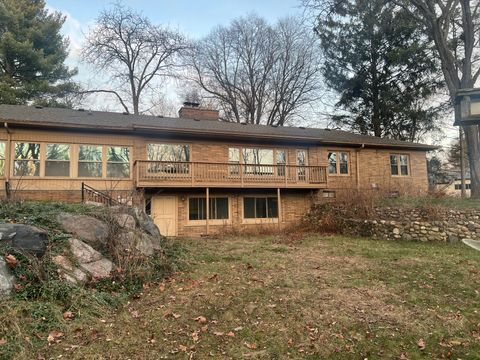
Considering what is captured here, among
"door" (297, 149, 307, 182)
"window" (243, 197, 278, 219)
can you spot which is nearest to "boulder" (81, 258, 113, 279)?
"window" (243, 197, 278, 219)

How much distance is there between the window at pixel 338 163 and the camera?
18141 millimetres

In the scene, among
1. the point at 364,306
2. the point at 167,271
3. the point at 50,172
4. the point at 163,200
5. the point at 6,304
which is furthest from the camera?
the point at 163,200

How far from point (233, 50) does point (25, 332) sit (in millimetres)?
30570

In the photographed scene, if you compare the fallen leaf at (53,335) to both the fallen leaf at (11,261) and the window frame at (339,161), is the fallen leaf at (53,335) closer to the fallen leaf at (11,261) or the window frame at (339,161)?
the fallen leaf at (11,261)

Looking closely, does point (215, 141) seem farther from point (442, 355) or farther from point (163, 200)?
point (442, 355)

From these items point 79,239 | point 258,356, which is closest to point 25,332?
point 79,239

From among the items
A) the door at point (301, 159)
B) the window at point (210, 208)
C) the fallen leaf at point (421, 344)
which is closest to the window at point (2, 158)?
the window at point (210, 208)

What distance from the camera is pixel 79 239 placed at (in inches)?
246

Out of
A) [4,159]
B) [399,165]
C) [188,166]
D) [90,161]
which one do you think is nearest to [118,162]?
[90,161]

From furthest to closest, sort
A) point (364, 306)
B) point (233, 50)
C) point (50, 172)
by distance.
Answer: point (233, 50) → point (50, 172) → point (364, 306)

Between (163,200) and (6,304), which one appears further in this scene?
(163,200)

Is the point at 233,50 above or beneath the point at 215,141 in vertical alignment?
above

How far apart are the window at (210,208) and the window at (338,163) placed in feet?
20.9

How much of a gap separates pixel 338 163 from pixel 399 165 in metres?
4.08
